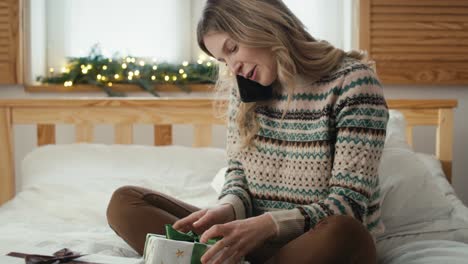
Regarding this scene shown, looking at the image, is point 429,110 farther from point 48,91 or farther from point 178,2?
point 48,91

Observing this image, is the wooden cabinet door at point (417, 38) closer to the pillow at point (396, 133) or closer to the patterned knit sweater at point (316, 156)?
the pillow at point (396, 133)

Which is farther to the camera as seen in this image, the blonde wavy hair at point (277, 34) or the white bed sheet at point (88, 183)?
the white bed sheet at point (88, 183)

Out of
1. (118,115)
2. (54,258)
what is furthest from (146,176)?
(54,258)

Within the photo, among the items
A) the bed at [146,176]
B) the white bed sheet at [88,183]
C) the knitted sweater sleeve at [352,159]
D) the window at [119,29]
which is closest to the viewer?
the knitted sweater sleeve at [352,159]

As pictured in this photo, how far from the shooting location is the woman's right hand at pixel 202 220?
1227mm

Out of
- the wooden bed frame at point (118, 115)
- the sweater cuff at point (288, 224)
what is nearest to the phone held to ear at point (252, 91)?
the sweater cuff at point (288, 224)

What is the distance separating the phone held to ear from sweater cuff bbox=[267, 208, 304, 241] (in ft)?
1.00

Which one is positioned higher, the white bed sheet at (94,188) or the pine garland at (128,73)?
the pine garland at (128,73)

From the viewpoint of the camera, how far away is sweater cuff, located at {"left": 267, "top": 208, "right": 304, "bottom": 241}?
1.15m

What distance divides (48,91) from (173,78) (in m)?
0.52

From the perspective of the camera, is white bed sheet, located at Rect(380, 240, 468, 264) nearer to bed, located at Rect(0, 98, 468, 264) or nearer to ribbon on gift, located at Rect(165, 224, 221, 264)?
bed, located at Rect(0, 98, 468, 264)

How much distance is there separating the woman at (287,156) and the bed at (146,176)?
0.16 m

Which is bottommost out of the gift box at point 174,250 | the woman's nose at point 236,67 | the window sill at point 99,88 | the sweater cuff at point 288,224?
the gift box at point 174,250

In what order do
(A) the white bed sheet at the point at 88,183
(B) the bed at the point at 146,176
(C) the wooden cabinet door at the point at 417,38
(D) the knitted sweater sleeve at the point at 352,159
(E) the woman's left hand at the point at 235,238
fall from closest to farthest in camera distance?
(E) the woman's left hand at the point at 235,238 < (D) the knitted sweater sleeve at the point at 352,159 < (B) the bed at the point at 146,176 < (A) the white bed sheet at the point at 88,183 < (C) the wooden cabinet door at the point at 417,38
